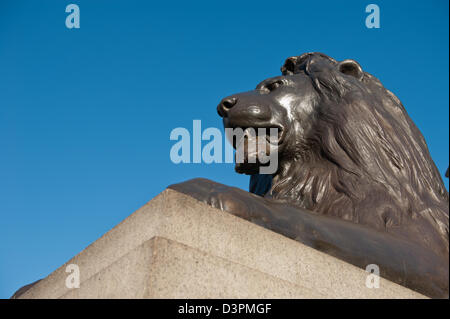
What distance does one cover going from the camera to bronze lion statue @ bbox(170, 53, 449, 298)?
251cm

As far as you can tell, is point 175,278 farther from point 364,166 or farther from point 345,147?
point 345,147

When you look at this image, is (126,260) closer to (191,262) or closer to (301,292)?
(191,262)

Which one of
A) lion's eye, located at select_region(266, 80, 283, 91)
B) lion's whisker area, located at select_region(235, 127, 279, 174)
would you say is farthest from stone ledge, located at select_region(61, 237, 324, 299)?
lion's eye, located at select_region(266, 80, 283, 91)

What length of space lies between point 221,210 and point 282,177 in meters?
1.57

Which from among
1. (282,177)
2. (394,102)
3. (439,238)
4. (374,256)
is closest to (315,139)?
(282,177)

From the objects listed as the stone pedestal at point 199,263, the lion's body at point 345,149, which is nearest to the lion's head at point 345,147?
the lion's body at point 345,149

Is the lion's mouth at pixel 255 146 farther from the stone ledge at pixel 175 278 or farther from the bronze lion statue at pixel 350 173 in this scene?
the stone ledge at pixel 175 278

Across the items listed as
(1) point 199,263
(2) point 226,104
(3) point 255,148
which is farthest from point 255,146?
(1) point 199,263

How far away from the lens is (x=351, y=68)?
13.0 feet

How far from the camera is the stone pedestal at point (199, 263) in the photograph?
1.78 meters

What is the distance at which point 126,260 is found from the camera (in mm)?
1869

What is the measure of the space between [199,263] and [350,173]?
1720 millimetres

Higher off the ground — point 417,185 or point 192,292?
point 417,185

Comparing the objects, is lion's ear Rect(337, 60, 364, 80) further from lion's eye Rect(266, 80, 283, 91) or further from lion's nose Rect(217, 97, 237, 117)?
lion's nose Rect(217, 97, 237, 117)
